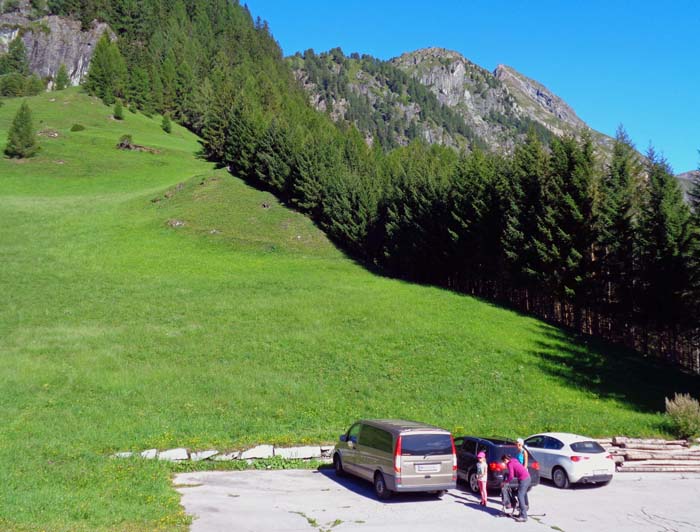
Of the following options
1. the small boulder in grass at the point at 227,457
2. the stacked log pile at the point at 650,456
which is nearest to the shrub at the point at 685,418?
the stacked log pile at the point at 650,456

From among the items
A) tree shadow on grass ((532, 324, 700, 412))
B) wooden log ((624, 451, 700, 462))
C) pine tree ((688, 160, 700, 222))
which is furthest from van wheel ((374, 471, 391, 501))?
pine tree ((688, 160, 700, 222))

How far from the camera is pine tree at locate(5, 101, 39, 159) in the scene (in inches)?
3365

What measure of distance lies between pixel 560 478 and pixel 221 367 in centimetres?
1621

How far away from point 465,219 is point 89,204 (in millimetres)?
48371

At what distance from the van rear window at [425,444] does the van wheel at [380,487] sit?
1.07m

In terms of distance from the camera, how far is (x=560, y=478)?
1706 centimetres

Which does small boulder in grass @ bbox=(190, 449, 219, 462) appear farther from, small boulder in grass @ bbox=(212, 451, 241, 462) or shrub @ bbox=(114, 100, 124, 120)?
shrub @ bbox=(114, 100, 124, 120)

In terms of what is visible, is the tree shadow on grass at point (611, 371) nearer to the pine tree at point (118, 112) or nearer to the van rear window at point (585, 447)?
the van rear window at point (585, 447)

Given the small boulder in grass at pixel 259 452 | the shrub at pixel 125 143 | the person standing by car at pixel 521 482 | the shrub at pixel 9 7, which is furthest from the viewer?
the shrub at pixel 9 7

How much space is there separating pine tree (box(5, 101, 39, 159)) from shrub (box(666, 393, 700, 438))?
306 feet

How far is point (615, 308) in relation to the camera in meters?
38.8

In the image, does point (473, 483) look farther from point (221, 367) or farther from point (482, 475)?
point (221, 367)

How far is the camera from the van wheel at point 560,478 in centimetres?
1692

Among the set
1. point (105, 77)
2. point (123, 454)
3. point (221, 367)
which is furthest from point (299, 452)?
point (105, 77)
